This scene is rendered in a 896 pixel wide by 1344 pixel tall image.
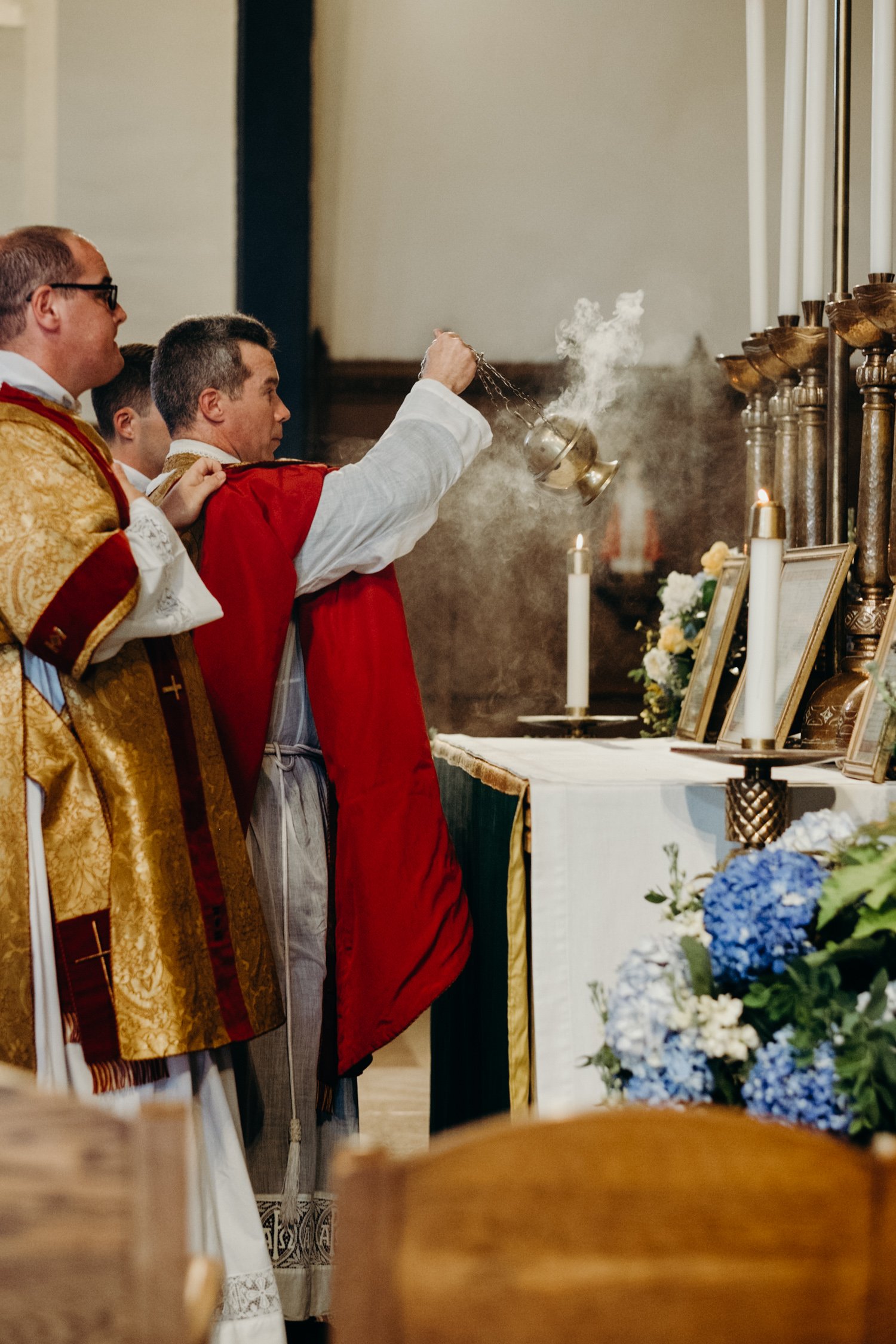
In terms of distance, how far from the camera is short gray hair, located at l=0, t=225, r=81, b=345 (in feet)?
6.01

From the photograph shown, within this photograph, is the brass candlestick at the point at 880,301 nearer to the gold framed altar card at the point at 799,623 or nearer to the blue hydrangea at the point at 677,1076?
the gold framed altar card at the point at 799,623

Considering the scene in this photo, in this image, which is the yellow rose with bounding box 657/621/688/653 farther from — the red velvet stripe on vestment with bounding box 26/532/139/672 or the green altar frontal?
the red velvet stripe on vestment with bounding box 26/532/139/672

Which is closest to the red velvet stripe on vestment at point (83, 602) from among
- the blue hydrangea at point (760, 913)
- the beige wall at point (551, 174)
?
the blue hydrangea at point (760, 913)

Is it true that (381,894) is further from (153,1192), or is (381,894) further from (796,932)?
(153,1192)

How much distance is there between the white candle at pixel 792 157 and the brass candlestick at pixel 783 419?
8 cm

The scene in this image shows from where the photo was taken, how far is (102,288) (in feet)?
6.10

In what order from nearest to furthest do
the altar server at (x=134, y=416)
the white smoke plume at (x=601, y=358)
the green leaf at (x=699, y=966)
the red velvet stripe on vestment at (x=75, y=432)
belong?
1. the green leaf at (x=699, y=966)
2. the red velvet stripe on vestment at (x=75, y=432)
3. the altar server at (x=134, y=416)
4. the white smoke plume at (x=601, y=358)

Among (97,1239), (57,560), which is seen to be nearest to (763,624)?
(57,560)

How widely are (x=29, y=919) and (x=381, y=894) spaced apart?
615 millimetres

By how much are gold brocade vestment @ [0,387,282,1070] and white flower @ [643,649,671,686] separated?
1.00m

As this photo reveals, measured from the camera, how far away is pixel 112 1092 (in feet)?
5.72

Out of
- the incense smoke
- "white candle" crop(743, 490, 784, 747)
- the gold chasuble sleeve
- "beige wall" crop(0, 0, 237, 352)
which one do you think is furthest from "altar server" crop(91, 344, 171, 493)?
"beige wall" crop(0, 0, 237, 352)

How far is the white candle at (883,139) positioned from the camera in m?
1.86

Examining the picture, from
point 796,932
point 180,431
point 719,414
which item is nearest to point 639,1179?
point 796,932
